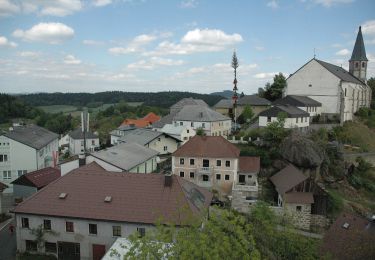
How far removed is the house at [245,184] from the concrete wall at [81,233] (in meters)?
15.7

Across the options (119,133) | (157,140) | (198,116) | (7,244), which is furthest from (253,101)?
(7,244)

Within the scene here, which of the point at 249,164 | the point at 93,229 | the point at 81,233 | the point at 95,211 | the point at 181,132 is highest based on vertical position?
the point at 181,132

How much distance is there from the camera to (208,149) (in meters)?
42.1

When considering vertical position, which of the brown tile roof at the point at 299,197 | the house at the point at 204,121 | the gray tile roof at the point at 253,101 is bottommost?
the brown tile roof at the point at 299,197

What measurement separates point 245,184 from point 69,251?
23227 millimetres

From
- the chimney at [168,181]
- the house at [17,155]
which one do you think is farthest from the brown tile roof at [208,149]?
the house at [17,155]

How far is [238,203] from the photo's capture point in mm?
37906

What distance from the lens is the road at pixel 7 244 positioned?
26.6 m

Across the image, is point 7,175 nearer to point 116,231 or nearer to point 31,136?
point 31,136

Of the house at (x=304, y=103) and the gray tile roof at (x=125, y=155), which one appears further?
the house at (x=304, y=103)

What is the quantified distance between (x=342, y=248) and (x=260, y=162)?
23344 millimetres

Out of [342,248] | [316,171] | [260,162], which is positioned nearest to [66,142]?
[260,162]

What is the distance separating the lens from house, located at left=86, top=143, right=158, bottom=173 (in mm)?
35375

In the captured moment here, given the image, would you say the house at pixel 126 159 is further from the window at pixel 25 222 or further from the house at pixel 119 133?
the house at pixel 119 133
